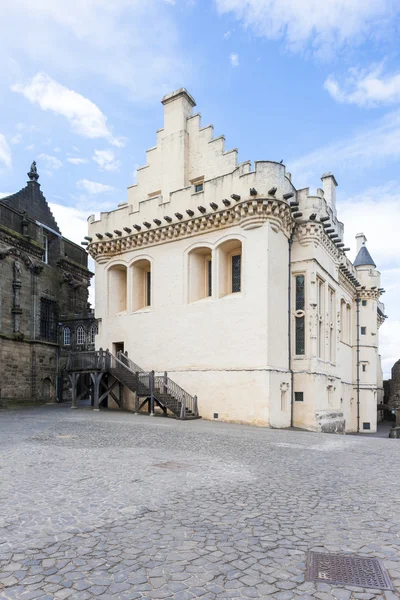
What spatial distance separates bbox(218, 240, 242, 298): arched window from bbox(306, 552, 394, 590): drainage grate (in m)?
17.5

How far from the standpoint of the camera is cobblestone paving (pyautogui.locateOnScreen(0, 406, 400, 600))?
4.03m

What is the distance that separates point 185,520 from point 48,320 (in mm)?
26999

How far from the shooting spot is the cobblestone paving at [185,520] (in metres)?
4.03

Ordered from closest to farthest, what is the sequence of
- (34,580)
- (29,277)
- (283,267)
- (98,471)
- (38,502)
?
(34,580) → (38,502) → (98,471) → (283,267) → (29,277)

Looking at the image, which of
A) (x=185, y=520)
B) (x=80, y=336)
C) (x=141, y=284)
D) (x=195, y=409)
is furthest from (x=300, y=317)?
(x=185, y=520)

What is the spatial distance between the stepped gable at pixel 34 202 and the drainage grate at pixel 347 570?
2934cm

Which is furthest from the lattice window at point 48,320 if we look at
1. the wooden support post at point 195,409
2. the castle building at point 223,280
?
the wooden support post at point 195,409

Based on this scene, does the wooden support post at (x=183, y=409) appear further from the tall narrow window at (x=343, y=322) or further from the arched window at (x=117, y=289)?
the tall narrow window at (x=343, y=322)

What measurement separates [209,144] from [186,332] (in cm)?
1048

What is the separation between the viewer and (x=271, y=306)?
20.2 metres

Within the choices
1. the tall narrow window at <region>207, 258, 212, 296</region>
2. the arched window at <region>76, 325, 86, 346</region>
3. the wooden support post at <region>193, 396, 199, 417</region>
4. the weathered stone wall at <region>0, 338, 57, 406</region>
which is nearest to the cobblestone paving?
the wooden support post at <region>193, 396, 199, 417</region>

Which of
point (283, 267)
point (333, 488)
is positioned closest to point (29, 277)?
point (283, 267)

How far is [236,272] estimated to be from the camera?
2250 cm

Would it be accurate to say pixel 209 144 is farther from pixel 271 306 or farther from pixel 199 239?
pixel 271 306
